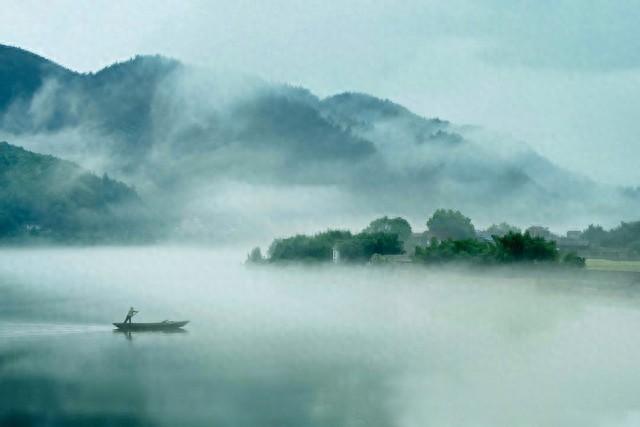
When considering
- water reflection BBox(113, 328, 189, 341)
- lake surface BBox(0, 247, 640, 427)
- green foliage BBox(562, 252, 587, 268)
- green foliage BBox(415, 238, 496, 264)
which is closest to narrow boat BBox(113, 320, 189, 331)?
water reflection BBox(113, 328, 189, 341)

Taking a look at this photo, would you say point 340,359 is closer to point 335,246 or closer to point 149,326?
point 149,326

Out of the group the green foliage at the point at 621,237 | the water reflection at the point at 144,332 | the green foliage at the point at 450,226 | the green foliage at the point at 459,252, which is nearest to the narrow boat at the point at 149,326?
the water reflection at the point at 144,332

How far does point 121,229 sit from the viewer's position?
167 meters

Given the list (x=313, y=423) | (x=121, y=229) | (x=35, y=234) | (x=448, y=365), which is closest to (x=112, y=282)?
(x=448, y=365)

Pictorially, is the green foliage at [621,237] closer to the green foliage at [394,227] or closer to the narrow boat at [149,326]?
the green foliage at [394,227]

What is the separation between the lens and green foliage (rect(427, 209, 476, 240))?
298 ft

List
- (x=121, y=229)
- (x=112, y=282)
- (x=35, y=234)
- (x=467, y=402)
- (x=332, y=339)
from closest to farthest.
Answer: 1. (x=467, y=402)
2. (x=332, y=339)
3. (x=112, y=282)
4. (x=35, y=234)
5. (x=121, y=229)

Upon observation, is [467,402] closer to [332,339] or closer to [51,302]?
[332,339]

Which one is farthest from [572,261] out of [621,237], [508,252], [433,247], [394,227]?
[394,227]

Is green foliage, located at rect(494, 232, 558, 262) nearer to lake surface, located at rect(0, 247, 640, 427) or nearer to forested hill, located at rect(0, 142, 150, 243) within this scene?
lake surface, located at rect(0, 247, 640, 427)

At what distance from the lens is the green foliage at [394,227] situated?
95125 mm

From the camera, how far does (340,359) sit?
30281 mm

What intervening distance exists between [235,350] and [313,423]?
12.4 meters

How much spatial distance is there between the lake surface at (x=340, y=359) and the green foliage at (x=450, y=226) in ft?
109
